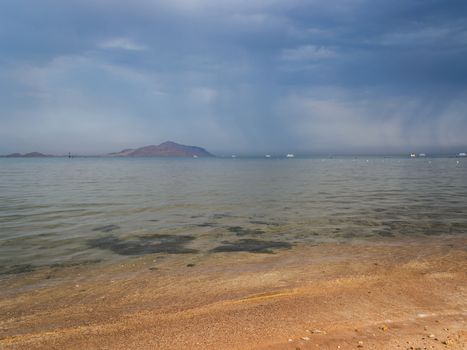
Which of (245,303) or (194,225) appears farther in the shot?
(194,225)

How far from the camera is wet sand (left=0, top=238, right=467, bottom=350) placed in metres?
5.97

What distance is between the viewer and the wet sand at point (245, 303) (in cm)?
597

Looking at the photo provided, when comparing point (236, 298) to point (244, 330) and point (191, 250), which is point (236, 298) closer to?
point (244, 330)

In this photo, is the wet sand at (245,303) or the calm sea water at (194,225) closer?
the wet sand at (245,303)

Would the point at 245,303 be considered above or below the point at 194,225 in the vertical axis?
above

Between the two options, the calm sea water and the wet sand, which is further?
the calm sea water

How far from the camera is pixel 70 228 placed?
1748 centimetres

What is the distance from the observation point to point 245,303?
25.0 ft

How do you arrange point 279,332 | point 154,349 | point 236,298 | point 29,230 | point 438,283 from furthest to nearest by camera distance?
point 29,230 → point 438,283 → point 236,298 → point 279,332 → point 154,349

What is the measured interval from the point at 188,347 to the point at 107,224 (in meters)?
14.3

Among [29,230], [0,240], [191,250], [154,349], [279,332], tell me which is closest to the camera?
[154,349]

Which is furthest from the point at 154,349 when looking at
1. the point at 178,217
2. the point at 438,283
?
the point at 178,217

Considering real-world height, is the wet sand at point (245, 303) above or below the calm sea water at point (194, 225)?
above

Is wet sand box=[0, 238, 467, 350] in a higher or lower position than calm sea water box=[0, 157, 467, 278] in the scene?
higher
